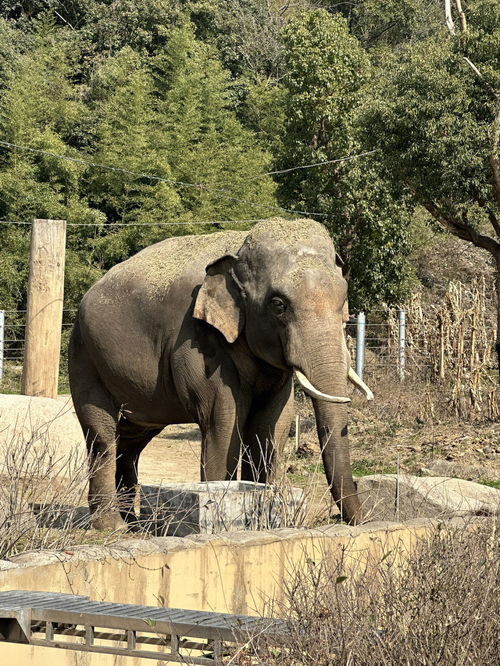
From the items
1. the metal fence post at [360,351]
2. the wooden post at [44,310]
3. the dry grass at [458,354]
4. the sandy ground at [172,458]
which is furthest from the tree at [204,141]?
the wooden post at [44,310]

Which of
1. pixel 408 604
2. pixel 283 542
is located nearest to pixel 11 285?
pixel 283 542

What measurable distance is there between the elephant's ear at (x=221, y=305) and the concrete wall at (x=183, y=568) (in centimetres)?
197

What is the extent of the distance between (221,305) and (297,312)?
0.59 meters

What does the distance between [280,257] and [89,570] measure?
132 inches

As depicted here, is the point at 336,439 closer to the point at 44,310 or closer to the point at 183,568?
the point at 183,568

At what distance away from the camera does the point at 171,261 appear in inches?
356

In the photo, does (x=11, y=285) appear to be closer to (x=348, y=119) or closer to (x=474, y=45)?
(x=348, y=119)

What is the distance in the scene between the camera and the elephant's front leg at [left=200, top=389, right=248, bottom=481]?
831 centimetres

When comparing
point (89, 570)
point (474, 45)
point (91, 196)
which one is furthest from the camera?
point (91, 196)

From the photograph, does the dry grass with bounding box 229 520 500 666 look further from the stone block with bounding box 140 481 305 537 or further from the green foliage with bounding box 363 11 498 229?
the green foliage with bounding box 363 11 498 229

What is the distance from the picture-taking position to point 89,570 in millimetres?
5441

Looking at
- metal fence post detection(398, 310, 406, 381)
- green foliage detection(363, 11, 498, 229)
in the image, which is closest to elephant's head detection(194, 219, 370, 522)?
green foliage detection(363, 11, 498, 229)

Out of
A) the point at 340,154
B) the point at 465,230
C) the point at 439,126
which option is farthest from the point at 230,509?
the point at 340,154

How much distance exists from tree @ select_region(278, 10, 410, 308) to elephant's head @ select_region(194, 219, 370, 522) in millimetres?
21492
